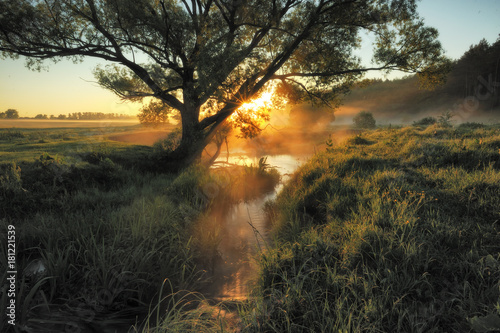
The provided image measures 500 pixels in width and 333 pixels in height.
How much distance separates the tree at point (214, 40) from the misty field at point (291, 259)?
586cm

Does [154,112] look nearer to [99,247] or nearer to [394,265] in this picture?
[99,247]

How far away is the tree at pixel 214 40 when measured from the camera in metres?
9.73

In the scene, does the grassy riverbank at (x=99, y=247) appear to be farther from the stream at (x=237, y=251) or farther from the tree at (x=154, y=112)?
the tree at (x=154, y=112)

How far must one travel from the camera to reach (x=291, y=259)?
13.0ft

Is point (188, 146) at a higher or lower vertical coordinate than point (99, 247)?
higher

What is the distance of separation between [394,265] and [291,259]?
5.29 ft

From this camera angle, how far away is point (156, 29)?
36.2 feet

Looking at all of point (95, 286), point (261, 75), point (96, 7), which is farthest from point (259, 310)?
point (96, 7)

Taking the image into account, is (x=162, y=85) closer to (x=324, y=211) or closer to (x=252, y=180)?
(x=252, y=180)

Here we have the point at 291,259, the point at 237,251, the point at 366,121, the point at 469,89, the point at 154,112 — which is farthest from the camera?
the point at 469,89

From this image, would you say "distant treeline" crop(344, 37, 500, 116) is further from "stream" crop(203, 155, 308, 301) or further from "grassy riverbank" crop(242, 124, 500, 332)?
"stream" crop(203, 155, 308, 301)

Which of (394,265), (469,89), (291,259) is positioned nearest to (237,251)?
(291,259)

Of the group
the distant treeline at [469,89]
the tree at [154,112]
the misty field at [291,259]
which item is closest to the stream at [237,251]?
the misty field at [291,259]

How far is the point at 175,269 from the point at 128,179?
6288 mm
